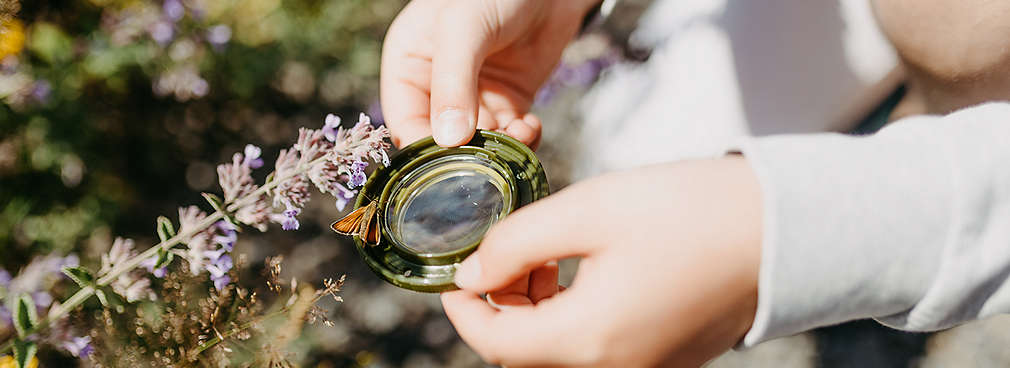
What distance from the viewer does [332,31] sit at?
2.56 metres

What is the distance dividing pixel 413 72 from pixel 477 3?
12.6 inches

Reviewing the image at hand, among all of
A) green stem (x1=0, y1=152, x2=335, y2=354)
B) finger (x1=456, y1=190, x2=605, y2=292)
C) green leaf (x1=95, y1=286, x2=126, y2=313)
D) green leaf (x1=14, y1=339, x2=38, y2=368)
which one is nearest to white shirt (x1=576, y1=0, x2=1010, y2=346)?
finger (x1=456, y1=190, x2=605, y2=292)

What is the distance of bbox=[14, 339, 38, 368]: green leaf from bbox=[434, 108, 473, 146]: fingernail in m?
0.84

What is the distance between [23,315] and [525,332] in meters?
0.87

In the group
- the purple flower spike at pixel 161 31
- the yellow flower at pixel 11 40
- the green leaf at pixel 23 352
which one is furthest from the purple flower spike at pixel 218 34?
the green leaf at pixel 23 352

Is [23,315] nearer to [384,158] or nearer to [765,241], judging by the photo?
[384,158]

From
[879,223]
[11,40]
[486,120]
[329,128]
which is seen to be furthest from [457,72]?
[11,40]

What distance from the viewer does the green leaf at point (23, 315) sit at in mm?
1060

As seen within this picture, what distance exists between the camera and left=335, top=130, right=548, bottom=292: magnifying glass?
1250 millimetres

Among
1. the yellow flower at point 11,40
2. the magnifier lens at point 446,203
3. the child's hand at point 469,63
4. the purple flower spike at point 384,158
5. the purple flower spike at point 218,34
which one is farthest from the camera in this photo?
the purple flower spike at point 218,34

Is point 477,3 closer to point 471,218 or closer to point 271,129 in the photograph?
point 471,218

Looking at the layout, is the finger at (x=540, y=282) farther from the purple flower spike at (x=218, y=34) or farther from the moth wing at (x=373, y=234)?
the purple flower spike at (x=218, y=34)

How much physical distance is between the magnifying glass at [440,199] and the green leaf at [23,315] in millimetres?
566

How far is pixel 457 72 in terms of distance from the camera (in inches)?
59.1
